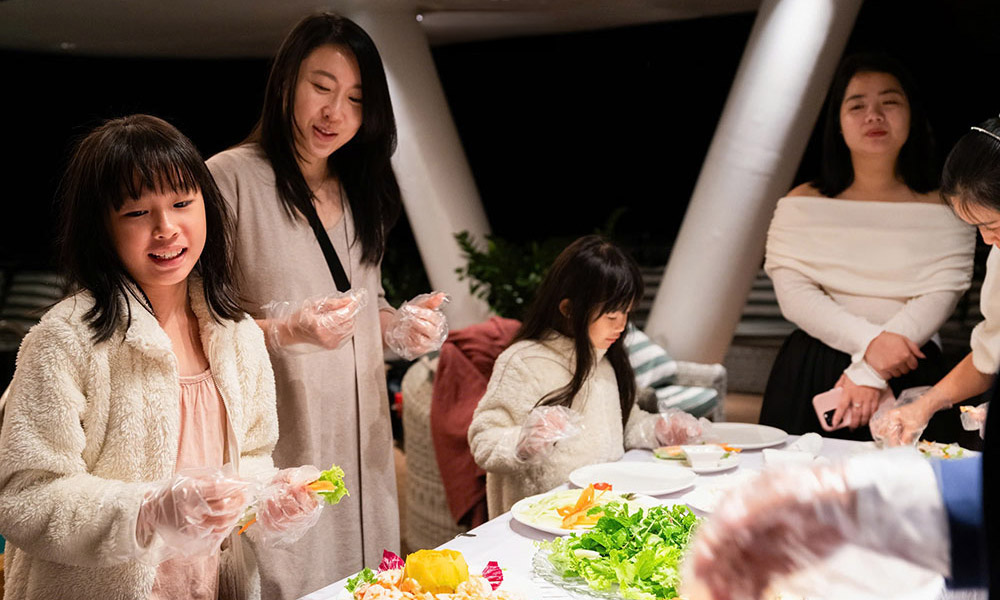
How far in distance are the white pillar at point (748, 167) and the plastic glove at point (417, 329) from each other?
7.33 ft

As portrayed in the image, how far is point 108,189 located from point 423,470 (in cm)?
249

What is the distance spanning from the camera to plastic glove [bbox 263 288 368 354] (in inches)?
79.0

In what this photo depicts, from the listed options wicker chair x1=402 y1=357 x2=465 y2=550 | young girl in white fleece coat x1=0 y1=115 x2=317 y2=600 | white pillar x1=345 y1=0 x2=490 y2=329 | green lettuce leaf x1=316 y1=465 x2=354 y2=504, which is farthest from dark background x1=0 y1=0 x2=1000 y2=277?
green lettuce leaf x1=316 y1=465 x2=354 y2=504

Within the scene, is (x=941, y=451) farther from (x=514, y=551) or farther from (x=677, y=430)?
(x=514, y=551)

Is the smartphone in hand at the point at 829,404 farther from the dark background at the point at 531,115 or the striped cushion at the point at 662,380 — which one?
the dark background at the point at 531,115

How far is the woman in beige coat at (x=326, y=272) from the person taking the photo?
6.93ft

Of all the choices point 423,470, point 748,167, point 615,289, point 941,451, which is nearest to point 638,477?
point 615,289

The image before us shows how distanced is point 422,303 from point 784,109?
243cm

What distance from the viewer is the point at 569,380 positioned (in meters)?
2.53

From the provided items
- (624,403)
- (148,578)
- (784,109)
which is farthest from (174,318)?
(784,109)

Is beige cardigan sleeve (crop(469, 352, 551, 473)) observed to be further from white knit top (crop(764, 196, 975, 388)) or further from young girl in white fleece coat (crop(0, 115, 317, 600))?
white knit top (crop(764, 196, 975, 388))

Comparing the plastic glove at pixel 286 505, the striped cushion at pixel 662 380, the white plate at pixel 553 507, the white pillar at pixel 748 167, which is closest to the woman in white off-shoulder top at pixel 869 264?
the striped cushion at pixel 662 380

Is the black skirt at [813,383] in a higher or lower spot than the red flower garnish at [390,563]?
lower

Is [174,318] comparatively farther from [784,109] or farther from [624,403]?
[784,109]
